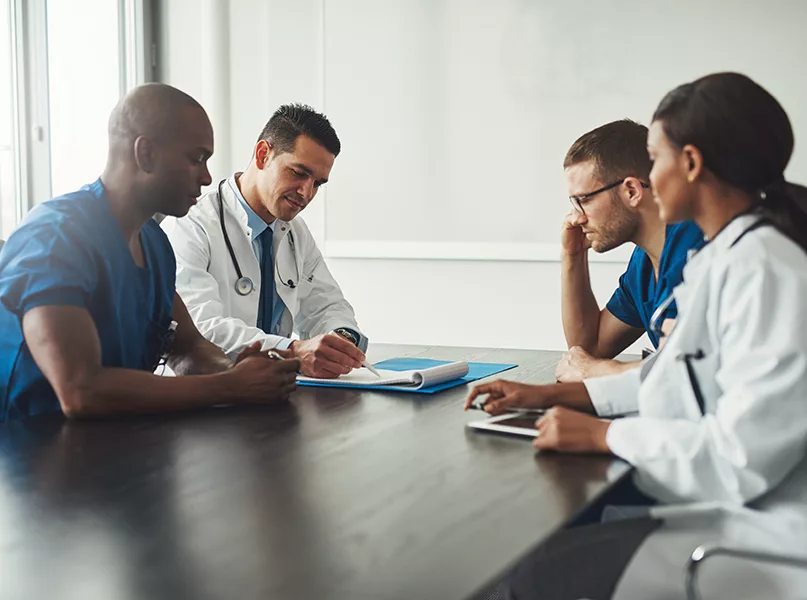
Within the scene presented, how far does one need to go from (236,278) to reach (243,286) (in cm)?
3

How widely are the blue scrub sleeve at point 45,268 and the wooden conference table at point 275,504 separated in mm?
218

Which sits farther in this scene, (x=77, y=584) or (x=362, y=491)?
(x=362, y=491)

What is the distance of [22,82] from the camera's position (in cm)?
416

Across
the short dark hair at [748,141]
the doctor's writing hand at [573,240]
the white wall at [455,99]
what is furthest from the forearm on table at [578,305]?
the white wall at [455,99]

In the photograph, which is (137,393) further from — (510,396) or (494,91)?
(494,91)

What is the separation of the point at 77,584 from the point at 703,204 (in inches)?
39.3

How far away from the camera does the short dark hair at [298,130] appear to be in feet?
9.04

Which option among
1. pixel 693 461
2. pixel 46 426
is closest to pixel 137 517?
pixel 46 426

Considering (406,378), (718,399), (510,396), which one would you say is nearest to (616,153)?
(406,378)

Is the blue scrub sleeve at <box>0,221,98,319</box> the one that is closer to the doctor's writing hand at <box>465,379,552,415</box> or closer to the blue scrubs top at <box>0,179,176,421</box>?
the blue scrubs top at <box>0,179,176,421</box>

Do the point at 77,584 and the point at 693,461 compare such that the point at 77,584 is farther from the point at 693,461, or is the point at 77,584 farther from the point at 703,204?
the point at 703,204

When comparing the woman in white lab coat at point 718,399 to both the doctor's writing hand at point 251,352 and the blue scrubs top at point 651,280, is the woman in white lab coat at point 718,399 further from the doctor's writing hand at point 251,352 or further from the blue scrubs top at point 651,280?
the doctor's writing hand at point 251,352

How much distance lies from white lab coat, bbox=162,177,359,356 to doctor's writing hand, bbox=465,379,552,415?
75cm

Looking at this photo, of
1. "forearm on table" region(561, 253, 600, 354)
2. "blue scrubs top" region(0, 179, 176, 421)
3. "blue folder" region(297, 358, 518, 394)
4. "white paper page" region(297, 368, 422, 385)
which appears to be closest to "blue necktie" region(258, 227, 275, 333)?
"blue folder" region(297, 358, 518, 394)
